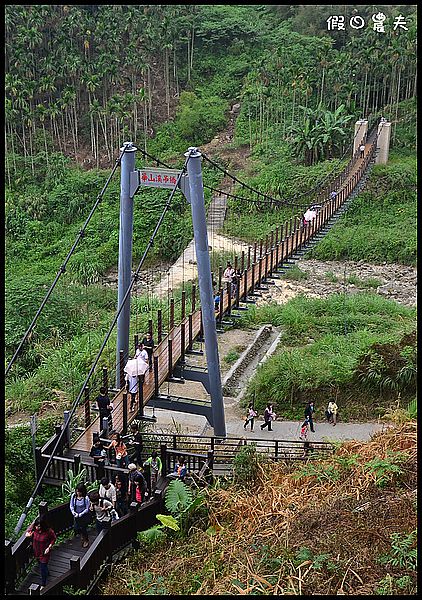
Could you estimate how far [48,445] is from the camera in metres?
10.6

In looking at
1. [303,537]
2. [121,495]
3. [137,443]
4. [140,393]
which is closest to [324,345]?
[140,393]

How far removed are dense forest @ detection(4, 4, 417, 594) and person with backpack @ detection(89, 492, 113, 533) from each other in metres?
2.48

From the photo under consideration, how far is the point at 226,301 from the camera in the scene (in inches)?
592

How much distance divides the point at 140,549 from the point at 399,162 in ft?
75.3

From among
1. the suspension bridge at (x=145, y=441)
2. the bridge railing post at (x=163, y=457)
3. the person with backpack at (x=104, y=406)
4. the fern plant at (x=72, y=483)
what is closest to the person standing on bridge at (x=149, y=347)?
the suspension bridge at (x=145, y=441)

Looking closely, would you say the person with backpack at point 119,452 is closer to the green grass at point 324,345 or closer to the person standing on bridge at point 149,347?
the person standing on bridge at point 149,347

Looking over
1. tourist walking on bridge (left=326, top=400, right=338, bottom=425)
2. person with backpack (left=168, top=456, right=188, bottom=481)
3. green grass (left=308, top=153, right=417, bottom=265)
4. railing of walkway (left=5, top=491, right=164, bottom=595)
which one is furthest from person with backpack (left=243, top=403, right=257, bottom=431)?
green grass (left=308, top=153, right=417, bottom=265)

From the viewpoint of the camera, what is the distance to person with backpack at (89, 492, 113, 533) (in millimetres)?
9102

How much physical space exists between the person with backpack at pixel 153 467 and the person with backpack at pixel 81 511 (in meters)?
1.34

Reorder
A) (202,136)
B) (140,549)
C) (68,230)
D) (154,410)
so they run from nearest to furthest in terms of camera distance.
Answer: (140,549) → (154,410) → (68,230) → (202,136)

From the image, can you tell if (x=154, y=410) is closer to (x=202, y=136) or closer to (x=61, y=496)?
(x=61, y=496)

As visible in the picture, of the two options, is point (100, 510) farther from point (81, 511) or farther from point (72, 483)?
point (72, 483)

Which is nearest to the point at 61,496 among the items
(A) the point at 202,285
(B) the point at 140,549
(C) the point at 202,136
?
(B) the point at 140,549

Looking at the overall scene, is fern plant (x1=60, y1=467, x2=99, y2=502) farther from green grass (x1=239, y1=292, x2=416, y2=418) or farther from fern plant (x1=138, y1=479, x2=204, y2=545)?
green grass (x1=239, y1=292, x2=416, y2=418)
